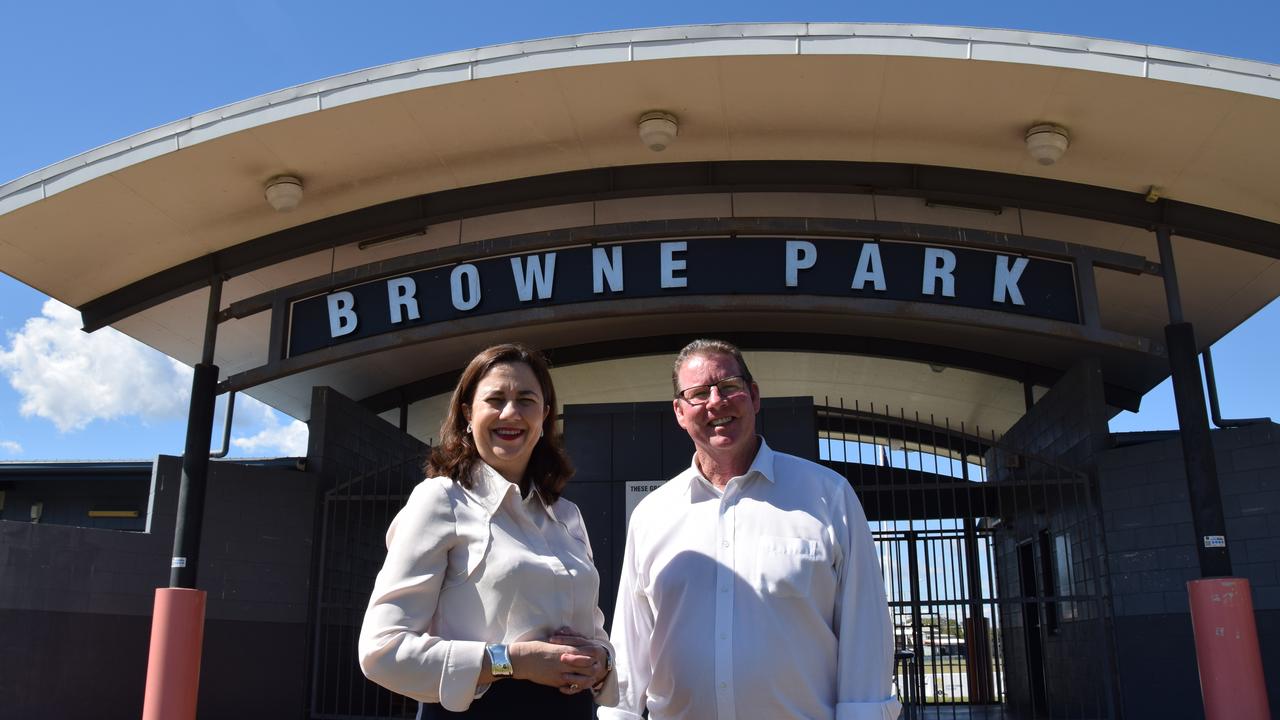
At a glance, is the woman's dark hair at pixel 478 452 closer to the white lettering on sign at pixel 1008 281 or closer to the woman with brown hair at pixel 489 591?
the woman with brown hair at pixel 489 591

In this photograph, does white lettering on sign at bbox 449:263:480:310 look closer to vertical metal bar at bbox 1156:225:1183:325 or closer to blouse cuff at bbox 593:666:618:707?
vertical metal bar at bbox 1156:225:1183:325

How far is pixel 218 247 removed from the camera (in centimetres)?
763

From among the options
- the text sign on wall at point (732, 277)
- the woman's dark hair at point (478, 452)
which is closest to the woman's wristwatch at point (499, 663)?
the woman's dark hair at point (478, 452)

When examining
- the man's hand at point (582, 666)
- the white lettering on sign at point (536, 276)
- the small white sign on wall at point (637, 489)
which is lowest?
the man's hand at point (582, 666)

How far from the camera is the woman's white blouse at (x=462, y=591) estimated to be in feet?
6.61

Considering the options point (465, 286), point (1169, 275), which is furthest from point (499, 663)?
point (1169, 275)

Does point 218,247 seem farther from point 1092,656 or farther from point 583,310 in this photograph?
point 1092,656

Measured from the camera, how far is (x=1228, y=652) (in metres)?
5.98

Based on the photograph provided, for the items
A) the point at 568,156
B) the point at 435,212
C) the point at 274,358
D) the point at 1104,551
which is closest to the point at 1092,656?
the point at 1104,551

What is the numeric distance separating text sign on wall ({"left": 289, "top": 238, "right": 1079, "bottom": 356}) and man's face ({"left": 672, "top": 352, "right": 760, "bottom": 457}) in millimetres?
4109

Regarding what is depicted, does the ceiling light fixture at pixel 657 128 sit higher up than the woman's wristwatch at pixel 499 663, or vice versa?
the ceiling light fixture at pixel 657 128

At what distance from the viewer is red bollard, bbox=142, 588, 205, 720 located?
21.3ft

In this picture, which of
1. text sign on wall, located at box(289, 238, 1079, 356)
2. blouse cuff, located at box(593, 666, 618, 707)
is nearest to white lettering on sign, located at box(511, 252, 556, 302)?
text sign on wall, located at box(289, 238, 1079, 356)

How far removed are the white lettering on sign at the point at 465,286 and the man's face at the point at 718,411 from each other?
4.51m
